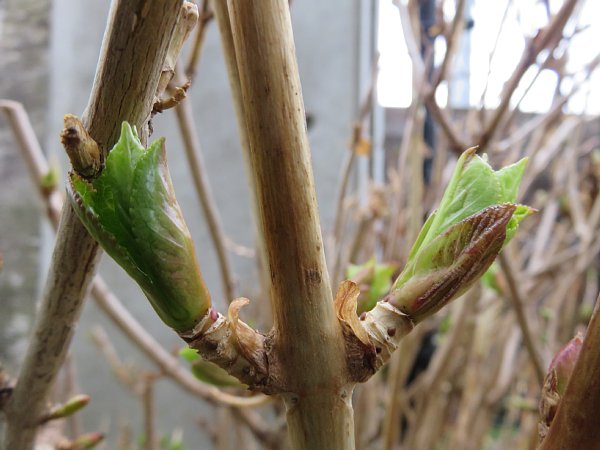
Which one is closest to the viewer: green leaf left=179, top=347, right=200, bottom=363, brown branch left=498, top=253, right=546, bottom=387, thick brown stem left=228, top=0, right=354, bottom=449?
thick brown stem left=228, top=0, right=354, bottom=449

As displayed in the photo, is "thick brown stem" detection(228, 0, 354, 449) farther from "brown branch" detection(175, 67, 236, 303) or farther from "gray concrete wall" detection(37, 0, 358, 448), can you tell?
"gray concrete wall" detection(37, 0, 358, 448)

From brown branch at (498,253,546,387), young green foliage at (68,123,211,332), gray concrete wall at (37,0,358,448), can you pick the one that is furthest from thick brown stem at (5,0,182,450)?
gray concrete wall at (37,0,358,448)

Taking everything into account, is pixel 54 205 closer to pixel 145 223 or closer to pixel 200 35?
pixel 200 35

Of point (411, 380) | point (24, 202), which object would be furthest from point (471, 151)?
point (24, 202)

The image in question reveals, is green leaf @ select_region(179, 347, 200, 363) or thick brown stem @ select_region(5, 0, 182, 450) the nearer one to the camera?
thick brown stem @ select_region(5, 0, 182, 450)

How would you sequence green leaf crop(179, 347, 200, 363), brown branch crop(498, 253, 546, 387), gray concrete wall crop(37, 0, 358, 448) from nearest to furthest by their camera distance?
1. green leaf crop(179, 347, 200, 363)
2. brown branch crop(498, 253, 546, 387)
3. gray concrete wall crop(37, 0, 358, 448)

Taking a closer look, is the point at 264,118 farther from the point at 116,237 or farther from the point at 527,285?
the point at 527,285
